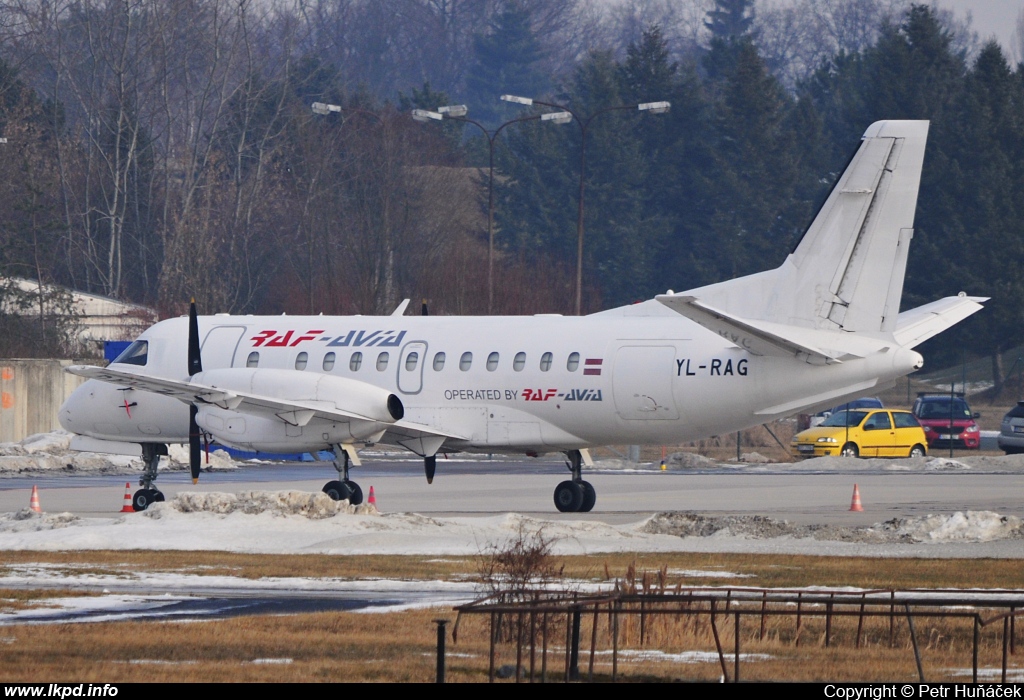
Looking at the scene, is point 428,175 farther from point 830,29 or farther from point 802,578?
point 830,29

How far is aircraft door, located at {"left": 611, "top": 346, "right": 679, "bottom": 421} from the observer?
83.9 feet

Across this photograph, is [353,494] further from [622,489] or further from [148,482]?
[622,489]

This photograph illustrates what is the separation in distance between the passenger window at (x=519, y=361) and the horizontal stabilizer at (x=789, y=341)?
4187 mm

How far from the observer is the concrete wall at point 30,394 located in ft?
156

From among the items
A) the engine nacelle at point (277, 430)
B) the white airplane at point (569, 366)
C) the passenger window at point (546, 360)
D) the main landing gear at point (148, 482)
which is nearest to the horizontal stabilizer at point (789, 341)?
the white airplane at point (569, 366)

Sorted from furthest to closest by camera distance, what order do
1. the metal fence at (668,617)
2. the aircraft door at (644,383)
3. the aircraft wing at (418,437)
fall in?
the aircraft wing at (418,437) < the aircraft door at (644,383) < the metal fence at (668,617)

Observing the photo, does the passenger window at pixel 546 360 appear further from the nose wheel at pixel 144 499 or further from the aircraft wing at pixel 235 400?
the nose wheel at pixel 144 499

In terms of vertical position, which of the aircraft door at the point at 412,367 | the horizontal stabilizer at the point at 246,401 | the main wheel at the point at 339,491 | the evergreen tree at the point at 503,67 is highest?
the evergreen tree at the point at 503,67

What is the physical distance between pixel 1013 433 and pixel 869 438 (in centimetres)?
446

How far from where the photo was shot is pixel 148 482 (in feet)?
94.0

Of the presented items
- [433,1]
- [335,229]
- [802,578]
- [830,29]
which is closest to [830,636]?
[802,578]

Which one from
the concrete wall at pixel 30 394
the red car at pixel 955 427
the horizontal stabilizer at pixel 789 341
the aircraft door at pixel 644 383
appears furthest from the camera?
the red car at pixel 955 427

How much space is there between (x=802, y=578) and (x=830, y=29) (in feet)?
557

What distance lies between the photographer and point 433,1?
539ft
